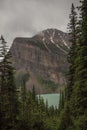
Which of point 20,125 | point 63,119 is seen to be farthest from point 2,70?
point 63,119

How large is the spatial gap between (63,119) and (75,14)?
12.1m

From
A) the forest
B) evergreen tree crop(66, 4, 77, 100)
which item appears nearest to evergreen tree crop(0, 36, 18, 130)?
the forest

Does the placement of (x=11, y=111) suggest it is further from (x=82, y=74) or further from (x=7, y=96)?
(x=82, y=74)

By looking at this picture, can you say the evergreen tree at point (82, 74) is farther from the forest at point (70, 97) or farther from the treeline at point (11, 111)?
the treeline at point (11, 111)

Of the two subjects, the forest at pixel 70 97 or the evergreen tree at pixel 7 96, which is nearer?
the forest at pixel 70 97

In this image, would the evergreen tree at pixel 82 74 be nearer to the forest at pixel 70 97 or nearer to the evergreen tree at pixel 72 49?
the forest at pixel 70 97

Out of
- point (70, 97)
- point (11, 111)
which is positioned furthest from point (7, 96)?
point (70, 97)

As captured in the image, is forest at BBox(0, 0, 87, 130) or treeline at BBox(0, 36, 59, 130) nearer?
forest at BBox(0, 0, 87, 130)

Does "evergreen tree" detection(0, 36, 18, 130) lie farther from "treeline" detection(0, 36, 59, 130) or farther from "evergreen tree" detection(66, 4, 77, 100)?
"evergreen tree" detection(66, 4, 77, 100)

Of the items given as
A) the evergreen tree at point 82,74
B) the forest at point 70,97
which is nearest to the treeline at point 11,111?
the forest at point 70,97

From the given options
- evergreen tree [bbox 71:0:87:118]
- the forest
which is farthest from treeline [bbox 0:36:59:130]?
evergreen tree [bbox 71:0:87:118]

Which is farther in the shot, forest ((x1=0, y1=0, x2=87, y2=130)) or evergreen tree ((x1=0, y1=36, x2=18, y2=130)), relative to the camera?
evergreen tree ((x1=0, y1=36, x2=18, y2=130))

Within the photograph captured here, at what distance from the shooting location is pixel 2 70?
Result: 29797mm

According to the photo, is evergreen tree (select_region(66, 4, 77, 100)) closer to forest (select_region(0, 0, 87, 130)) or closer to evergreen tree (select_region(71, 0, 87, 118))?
forest (select_region(0, 0, 87, 130))
